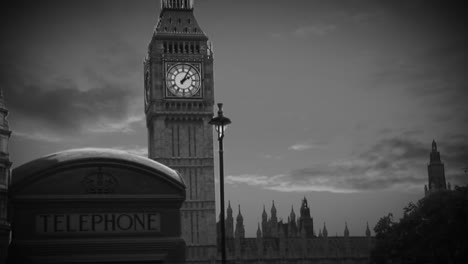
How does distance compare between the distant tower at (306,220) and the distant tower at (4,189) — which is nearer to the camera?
the distant tower at (4,189)

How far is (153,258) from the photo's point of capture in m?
24.2

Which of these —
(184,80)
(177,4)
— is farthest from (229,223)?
(177,4)

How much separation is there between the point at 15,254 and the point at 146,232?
3.78m

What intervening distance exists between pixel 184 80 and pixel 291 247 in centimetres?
2678

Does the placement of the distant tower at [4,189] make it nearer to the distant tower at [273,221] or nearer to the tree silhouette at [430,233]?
the tree silhouette at [430,233]

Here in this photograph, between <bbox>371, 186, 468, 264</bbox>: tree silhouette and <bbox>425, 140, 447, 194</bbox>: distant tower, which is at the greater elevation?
<bbox>425, 140, 447, 194</bbox>: distant tower

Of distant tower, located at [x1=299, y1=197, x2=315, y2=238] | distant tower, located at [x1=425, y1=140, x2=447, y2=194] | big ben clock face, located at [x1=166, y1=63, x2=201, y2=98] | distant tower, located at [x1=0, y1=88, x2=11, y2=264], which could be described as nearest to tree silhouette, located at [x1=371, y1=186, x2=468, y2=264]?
distant tower, located at [x1=0, y1=88, x2=11, y2=264]

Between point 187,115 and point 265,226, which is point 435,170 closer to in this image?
point 265,226

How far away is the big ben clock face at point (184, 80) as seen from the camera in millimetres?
96250

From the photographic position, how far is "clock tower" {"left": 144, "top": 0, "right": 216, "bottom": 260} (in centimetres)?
9625

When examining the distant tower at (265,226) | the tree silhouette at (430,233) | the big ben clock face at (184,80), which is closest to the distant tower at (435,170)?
the distant tower at (265,226)

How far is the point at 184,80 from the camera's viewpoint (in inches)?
3804

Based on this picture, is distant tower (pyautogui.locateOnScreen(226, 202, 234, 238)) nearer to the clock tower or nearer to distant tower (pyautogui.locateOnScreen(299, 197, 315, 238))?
the clock tower

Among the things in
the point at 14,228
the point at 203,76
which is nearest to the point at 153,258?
the point at 14,228
